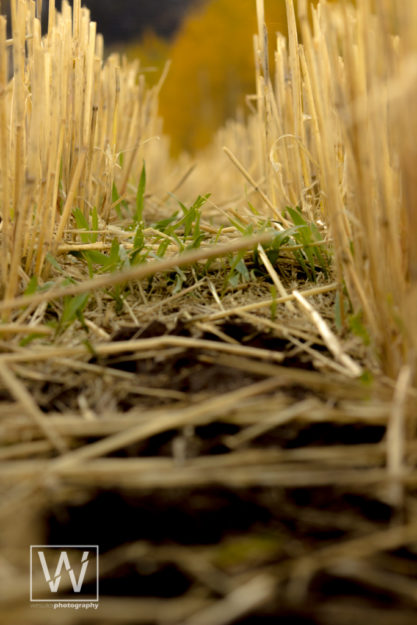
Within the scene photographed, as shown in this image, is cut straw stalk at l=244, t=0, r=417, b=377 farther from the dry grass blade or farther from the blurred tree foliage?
the blurred tree foliage

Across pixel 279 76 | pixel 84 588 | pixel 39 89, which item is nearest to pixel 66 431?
pixel 84 588

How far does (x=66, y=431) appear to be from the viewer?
2.41 feet

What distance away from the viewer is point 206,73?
1463 centimetres

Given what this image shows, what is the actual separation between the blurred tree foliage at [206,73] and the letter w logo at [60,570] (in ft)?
43.4

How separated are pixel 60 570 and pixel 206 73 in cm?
1558

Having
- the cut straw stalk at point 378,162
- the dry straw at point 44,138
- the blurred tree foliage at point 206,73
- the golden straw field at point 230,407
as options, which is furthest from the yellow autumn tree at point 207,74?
the cut straw stalk at point 378,162

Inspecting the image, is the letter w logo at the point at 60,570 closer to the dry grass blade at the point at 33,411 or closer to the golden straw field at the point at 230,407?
the golden straw field at the point at 230,407

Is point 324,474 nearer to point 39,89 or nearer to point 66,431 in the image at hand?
point 66,431

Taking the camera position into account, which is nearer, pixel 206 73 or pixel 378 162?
pixel 378 162

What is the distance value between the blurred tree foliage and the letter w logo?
13220mm

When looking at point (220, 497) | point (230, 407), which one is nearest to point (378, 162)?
point (230, 407)

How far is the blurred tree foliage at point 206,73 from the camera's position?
13.7m

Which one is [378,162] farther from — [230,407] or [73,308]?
[73,308]

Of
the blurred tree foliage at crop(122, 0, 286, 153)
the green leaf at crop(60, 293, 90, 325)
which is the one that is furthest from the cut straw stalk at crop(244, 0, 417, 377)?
the blurred tree foliage at crop(122, 0, 286, 153)
